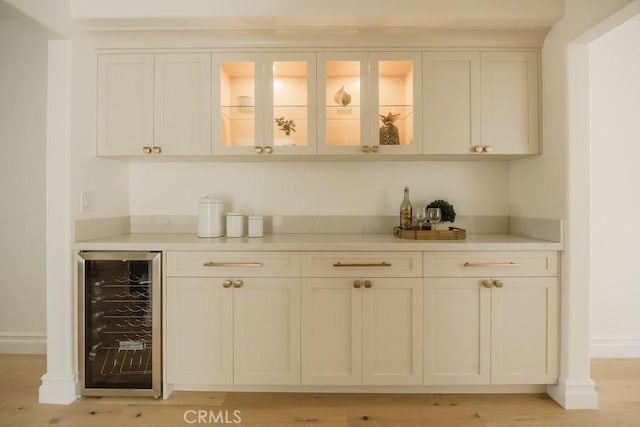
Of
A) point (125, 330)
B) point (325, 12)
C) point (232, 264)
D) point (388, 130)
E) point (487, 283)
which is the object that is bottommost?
point (125, 330)

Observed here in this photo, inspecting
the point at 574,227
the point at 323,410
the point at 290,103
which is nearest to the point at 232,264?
the point at 323,410

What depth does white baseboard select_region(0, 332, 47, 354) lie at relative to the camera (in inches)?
114

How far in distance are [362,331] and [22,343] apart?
2683mm

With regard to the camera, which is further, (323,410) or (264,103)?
(264,103)

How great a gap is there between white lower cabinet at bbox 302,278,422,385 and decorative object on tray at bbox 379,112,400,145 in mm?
894

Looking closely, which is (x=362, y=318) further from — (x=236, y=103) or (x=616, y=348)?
(x=616, y=348)

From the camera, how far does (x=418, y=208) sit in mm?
2799

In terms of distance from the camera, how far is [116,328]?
2.24 meters

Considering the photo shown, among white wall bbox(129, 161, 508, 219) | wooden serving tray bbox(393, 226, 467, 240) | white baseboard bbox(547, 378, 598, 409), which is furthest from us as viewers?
white wall bbox(129, 161, 508, 219)

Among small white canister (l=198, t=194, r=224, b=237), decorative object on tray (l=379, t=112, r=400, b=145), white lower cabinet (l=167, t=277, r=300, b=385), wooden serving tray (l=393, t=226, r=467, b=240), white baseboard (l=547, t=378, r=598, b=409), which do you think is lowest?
white baseboard (l=547, t=378, r=598, b=409)

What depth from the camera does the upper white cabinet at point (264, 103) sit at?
95.1 inches

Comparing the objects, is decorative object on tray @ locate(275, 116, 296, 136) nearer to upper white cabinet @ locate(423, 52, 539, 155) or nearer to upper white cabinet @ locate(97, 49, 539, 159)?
upper white cabinet @ locate(97, 49, 539, 159)

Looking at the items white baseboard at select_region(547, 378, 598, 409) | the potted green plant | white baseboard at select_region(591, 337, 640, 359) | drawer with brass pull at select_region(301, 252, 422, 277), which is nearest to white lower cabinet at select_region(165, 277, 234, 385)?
drawer with brass pull at select_region(301, 252, 422, 277)

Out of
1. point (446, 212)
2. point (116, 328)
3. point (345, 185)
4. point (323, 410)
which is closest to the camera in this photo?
point (323, 410)
